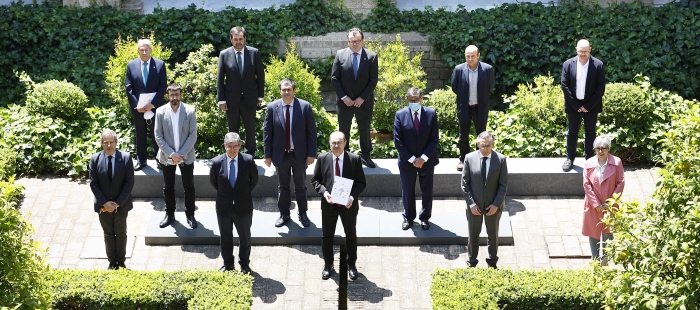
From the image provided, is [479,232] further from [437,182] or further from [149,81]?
[149,81]

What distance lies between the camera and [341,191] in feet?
35.1

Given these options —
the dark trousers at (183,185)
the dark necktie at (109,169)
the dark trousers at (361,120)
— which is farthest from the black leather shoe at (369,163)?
the dark necktie at (109,169)

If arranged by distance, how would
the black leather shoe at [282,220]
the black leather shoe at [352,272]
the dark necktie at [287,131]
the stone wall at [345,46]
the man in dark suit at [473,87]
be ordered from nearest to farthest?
1. the black leather shoe at [352,272]
2. the dark necktie at [287,131]
3. the black leather shoe at [282,220]
4. the man in dark suit at [473,87]
5. the stone wall at [345,46]

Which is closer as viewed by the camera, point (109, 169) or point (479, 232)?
point (109, 169)

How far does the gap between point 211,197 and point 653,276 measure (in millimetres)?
6898

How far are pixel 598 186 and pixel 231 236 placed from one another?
13.3 feet

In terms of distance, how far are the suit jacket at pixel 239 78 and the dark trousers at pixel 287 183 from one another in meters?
1.38

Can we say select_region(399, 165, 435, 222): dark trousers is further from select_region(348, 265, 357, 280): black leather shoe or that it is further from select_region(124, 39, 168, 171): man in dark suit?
select_region(124, 39, 168, 171): man in dark suit

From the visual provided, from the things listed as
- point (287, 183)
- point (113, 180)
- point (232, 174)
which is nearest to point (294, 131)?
point (287, 183)

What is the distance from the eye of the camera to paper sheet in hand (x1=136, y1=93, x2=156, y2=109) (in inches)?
504

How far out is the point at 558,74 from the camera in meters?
16.2

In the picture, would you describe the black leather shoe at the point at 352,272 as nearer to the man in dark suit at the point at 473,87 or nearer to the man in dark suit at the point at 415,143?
the man in dark suit at the point at 415,143

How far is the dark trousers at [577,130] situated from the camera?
12836 millimetres

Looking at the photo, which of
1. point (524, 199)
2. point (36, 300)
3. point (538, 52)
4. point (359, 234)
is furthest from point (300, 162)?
point (538, 52)
